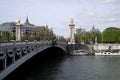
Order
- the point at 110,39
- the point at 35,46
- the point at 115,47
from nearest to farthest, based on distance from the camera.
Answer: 1. the point at 35,46
2. the point at 115,47
3. the point at 110,39

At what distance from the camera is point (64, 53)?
6894 centimetres

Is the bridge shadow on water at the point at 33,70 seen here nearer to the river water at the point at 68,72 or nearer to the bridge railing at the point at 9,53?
the river water at the point at 68,72

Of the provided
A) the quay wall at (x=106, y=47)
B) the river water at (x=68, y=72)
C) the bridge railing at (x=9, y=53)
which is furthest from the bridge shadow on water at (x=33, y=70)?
the quay wall at (x=106, y=47)

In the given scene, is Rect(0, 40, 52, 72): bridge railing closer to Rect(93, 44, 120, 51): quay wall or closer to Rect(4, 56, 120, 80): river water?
Rect(4, 56, 120, 80): river water

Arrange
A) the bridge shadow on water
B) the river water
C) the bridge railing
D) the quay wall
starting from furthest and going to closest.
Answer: the quay wall < the river water < the bridge shadow on water < the bridge railing

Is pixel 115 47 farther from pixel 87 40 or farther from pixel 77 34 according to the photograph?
pixel 77 34

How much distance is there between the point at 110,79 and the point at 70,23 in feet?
194

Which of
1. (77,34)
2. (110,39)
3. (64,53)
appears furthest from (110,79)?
(77,34)

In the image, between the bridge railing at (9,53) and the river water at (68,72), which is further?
the river water at (68,72)

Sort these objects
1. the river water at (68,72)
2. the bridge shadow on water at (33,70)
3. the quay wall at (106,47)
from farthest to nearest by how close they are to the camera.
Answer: the quay wall at (106,47) < the river water at (68,72) < the bridge shadow on water at (33,70)

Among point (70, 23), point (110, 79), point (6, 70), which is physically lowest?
point (110, 79)

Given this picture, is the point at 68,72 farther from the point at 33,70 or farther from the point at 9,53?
the point at 9,53

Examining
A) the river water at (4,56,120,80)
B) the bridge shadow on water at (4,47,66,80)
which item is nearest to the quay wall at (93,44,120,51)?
the bridge shadow on water at (4,47,66,80)

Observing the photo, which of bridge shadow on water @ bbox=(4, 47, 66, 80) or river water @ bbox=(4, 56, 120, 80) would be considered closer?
bridge shadow on water @ bbox=(4, 47, 66, 80)
